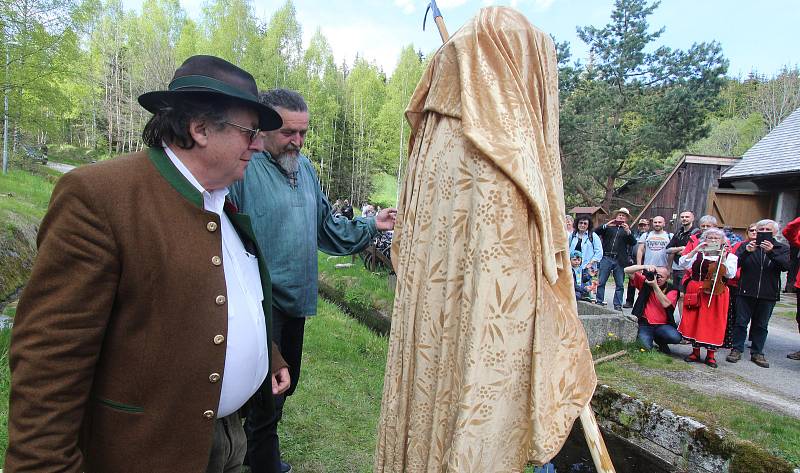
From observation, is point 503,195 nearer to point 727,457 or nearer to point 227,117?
point 227,117

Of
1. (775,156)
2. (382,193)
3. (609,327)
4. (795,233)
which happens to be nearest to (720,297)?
(609,327)

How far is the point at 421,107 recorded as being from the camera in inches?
67.4

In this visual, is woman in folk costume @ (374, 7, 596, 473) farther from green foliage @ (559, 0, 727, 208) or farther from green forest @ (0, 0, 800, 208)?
green foliage @ (559, 0, 727, 208)

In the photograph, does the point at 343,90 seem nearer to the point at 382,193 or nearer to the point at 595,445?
the point at 382,193

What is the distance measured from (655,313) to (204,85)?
6810 millimetres

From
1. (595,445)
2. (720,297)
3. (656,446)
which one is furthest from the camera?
(720,297)

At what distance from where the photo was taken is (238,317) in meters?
1.57

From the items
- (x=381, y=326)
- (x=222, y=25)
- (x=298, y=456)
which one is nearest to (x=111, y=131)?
(x=222, y=25)

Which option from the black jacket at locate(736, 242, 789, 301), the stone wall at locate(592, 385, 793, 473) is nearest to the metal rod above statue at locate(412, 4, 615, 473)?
the stone wall at locate(592, 385, 793, 473)

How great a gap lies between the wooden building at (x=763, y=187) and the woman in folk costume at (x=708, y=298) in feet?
30.1

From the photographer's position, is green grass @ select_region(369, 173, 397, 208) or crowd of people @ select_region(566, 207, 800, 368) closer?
crowd of people @ select_region(566, 207, 800, 368)

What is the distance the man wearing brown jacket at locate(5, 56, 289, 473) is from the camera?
121 cm

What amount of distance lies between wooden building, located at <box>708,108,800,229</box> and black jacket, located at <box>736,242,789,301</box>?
28.6 feet

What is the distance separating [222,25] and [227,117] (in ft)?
113
